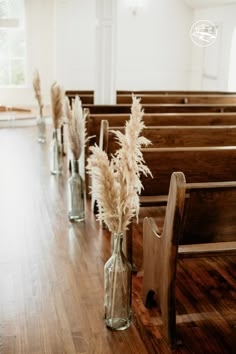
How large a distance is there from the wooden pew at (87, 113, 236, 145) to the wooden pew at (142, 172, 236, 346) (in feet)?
5.80

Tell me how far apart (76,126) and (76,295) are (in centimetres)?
131

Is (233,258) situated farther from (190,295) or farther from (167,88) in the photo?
(167,88)

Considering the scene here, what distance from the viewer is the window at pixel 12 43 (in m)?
8.80

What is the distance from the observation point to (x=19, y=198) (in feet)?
14.0

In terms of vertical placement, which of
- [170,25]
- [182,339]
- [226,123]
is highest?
[170,25]

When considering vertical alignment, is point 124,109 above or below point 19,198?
above

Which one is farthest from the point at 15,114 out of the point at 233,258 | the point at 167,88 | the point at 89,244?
the point at 233,258

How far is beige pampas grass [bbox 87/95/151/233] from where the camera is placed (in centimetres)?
194

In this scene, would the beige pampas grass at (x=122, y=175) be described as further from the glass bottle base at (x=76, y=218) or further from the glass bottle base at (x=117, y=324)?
the glass bottle base at (x=76, y=218)

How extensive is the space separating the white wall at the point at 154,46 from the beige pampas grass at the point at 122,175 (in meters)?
7.30

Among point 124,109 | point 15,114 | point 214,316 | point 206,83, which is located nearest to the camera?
point 214,316

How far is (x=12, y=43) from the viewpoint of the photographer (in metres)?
8.97

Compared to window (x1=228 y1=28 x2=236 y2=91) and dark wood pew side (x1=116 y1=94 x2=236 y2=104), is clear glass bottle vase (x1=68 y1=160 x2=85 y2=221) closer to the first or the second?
dark wood pew side (x1=116 y1=94 x2=236 y2=104)

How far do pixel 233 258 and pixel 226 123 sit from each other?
159 centimetres
